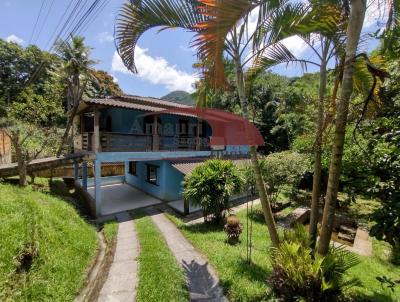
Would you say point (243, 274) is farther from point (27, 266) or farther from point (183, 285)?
point (27, 266)

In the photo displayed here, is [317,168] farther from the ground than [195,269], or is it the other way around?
[317,168]

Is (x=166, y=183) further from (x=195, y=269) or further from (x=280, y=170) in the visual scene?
(x=195, y=269)

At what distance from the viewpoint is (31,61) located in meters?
33.9

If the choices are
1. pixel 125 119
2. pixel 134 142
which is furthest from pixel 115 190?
pixel 134 142

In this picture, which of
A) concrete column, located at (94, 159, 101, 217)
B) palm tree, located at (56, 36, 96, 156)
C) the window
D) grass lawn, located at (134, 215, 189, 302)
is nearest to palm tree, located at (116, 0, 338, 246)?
grass lawn, located at (134, 215, 189, 302)

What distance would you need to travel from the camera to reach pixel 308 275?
4074 millimetres

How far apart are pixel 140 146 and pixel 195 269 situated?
29.6 ft

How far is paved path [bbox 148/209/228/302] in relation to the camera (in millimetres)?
5105

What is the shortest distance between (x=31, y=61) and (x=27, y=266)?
37.8 m

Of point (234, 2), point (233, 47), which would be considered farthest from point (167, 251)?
point (234, 2)

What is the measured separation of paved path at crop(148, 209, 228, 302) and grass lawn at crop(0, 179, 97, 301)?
2499 millimetres

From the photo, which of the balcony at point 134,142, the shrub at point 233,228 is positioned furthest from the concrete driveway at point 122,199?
the shrub at point 233,228

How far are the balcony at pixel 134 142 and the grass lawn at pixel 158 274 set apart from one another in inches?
239

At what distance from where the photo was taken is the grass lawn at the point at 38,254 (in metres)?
4.72
